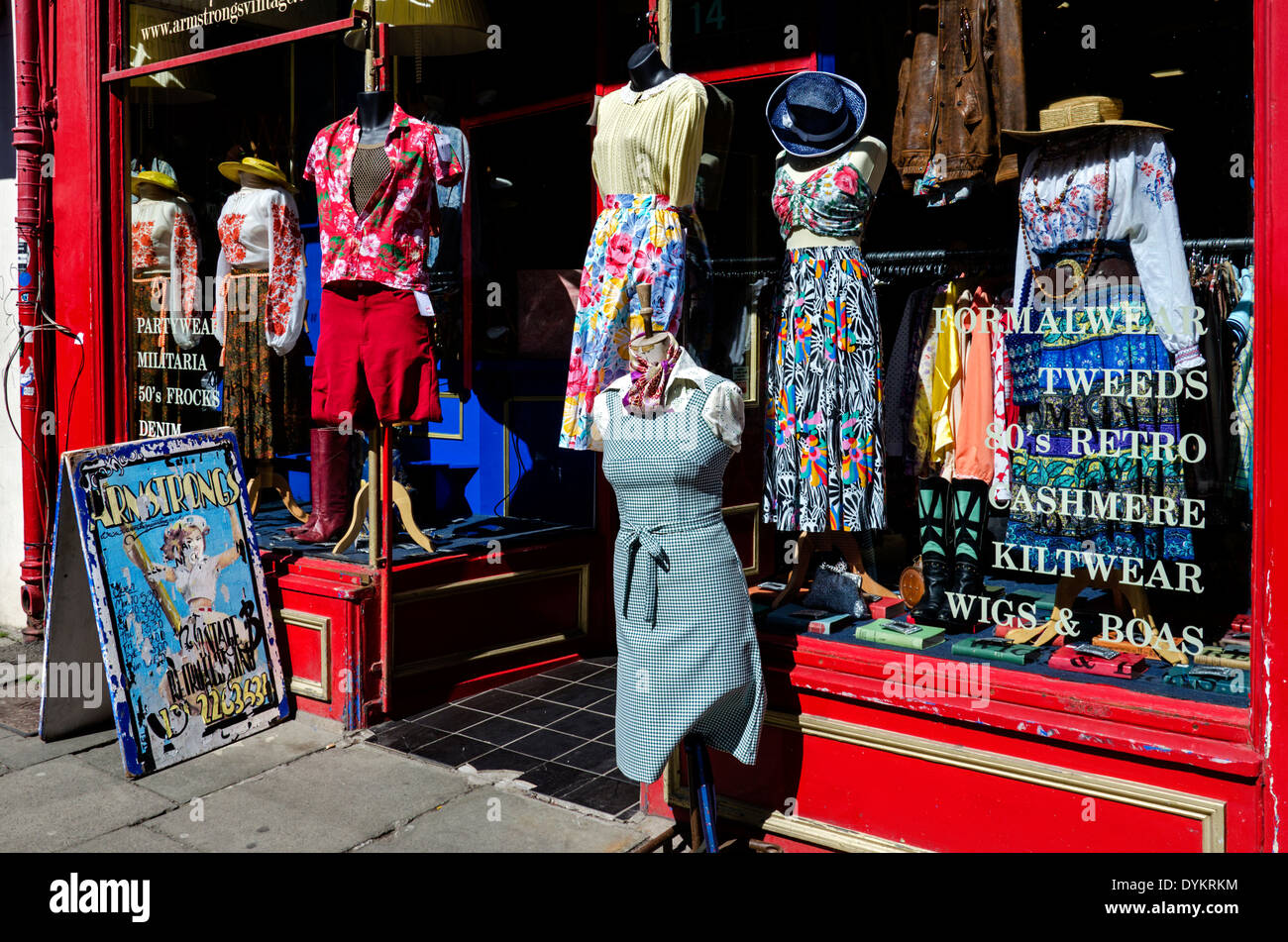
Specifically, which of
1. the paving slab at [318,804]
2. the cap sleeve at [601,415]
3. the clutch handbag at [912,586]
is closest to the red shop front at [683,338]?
the clutch handbag at [912,586]

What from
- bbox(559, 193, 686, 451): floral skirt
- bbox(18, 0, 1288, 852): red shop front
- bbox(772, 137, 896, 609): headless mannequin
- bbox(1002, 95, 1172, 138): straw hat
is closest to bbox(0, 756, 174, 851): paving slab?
bbox(18, 0, 1288, 852): red shop front

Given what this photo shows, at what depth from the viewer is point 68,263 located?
5.74 m

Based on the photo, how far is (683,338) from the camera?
399 cm

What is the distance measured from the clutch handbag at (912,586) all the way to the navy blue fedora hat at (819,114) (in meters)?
1.43

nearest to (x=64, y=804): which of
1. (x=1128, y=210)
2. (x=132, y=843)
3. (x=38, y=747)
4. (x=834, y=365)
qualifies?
(x=132, y=843)

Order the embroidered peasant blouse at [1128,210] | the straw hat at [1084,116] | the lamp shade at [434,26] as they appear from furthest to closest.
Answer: the lamp shade at [434,26] < the straw hat at [1084,116] < the embroidered peasant blouse at [1128,210]

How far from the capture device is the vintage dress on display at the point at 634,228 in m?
3.87

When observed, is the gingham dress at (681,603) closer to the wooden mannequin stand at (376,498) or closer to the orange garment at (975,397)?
the orange garment at (975,397)

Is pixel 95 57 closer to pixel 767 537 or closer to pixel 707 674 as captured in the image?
pixel 767 537

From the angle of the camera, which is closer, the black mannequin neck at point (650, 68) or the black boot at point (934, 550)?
the black boot at point (934, 550)

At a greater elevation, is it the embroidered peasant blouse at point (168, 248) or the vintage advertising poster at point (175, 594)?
the embroidered peasant blouse at point (168, 248)

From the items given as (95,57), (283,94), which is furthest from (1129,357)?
(95,57)

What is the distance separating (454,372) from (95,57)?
7.78 feet

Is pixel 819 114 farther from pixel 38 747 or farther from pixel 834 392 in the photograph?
pixel 38 747
